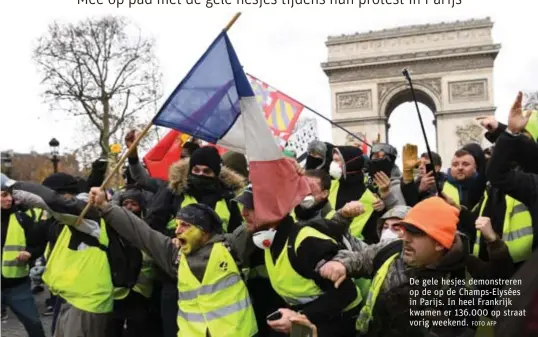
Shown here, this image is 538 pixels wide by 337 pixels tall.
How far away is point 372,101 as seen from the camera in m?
38.0

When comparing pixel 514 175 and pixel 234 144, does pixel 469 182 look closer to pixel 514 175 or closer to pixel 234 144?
pixel 514 175

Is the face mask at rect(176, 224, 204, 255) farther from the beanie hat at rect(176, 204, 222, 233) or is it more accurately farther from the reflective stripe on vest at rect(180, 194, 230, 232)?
the reflective stripe on vest at rect(180, 194, 230, 232)

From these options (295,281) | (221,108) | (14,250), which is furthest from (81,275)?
(14,250)

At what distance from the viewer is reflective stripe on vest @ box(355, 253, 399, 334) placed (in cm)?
300

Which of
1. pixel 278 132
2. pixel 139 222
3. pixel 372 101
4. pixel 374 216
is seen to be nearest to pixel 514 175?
pixel 374 216

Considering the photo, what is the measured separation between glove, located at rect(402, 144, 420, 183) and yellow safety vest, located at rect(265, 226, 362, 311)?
1.56 m

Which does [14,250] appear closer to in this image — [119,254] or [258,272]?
[119,254]

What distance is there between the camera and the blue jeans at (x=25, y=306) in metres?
5.89

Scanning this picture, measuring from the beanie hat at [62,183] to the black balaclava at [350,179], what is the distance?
2065mm

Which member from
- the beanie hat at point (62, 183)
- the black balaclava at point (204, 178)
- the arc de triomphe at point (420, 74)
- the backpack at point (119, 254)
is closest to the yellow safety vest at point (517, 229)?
the black balaclava at point (204, 178)

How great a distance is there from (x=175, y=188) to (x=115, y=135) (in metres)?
23.5

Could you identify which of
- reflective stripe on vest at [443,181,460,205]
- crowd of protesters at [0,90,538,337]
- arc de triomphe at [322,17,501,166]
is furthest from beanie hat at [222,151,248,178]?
arc de triomphe at [322,17,501,166]

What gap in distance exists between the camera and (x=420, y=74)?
37844mm

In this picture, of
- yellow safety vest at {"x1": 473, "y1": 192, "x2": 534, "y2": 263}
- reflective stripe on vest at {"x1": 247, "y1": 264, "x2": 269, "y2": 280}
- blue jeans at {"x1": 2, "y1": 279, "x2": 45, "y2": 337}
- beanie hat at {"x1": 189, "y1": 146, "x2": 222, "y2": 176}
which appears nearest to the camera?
yellow safety vest at {"x1": 473, "y1": 192, "x2": 534, "y2": 263}
